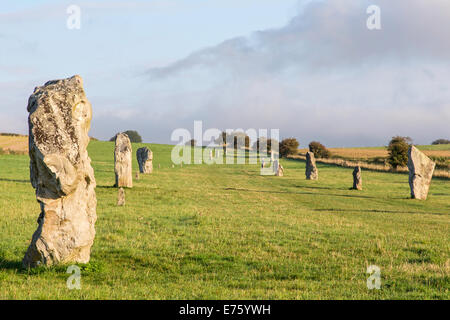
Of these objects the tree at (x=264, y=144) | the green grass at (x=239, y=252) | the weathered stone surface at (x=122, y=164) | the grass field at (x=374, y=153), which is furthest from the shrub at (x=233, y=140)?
the green grass at (x=239, y=252)

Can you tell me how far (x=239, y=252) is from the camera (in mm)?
11664

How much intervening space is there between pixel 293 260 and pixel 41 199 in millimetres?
6182

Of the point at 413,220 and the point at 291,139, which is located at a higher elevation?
the point at 291,139

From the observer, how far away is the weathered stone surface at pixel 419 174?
28500mm

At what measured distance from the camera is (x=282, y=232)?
14.9 metres

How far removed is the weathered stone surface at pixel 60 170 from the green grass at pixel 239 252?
19.2 inches

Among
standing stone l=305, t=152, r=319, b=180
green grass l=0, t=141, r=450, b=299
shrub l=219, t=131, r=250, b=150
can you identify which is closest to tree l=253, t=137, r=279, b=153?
shrub l=219, t=131, r=250, b=150

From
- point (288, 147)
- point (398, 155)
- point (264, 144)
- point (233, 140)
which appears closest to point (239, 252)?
point (398, 155)

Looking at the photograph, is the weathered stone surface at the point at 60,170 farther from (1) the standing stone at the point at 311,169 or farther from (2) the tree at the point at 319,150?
(2) the tree at the point at 319,150

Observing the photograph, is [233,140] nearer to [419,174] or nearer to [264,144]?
[264,144]

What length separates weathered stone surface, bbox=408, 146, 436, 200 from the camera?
93.5 ft
